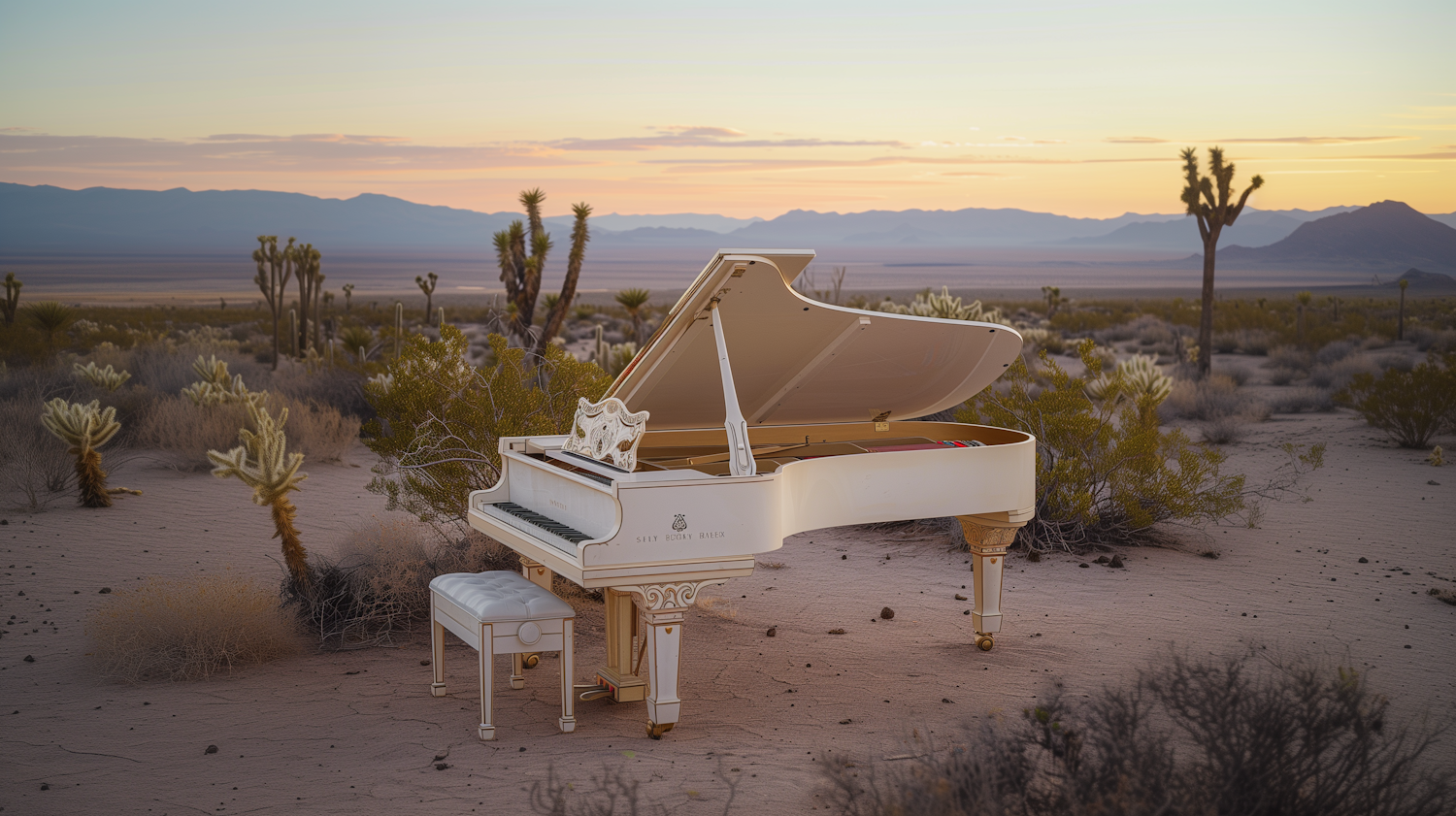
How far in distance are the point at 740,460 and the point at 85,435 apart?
8012 mm

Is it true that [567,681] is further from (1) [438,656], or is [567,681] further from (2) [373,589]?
(2) [373,589]

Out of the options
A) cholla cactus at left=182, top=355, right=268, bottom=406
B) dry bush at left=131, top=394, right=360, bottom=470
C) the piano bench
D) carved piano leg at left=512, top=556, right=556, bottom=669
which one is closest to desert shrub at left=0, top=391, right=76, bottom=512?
dry bush at left=131, top=394, right=360, bottom=470

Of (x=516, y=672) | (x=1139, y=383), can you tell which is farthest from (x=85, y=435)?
(x=1139, y=383)

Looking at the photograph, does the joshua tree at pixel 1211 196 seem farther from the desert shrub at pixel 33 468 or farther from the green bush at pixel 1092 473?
the desert shrub at pixel 33 468

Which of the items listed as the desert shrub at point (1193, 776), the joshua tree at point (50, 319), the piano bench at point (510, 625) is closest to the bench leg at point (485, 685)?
the piano bench at point (510, 625)

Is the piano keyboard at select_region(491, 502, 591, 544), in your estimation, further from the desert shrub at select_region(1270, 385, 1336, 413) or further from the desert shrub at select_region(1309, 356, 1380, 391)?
the desert shrub at select_region(1309, 356, 1380, 391)

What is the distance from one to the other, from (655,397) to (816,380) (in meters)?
1.07

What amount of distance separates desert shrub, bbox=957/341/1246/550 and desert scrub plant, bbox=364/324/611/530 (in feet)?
13.7

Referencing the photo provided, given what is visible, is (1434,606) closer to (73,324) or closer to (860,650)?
(860,650)

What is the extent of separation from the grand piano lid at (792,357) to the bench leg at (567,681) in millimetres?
1355

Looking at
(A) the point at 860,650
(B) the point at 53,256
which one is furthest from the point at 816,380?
(B) the point at 53,256

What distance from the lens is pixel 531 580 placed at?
624 centimetres

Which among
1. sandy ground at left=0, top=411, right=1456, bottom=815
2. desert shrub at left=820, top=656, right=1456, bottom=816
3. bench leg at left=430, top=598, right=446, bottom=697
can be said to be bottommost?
sandy ground at left=0, top=411, right=1456, bottom=815

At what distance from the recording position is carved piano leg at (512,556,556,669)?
609 centimetres
